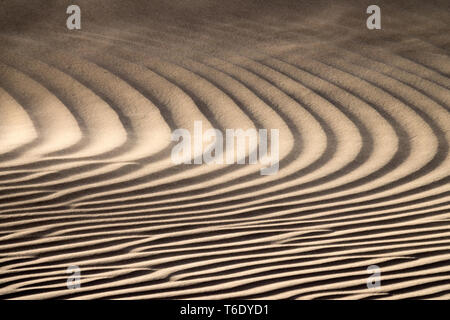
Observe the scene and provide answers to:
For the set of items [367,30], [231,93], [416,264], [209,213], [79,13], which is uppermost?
[79,13]

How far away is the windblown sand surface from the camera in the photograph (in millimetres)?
3584

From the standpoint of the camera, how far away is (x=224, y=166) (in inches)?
189

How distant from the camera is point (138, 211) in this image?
4.13m

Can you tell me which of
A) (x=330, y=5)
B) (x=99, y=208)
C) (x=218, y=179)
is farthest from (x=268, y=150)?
(x=330, y=5)

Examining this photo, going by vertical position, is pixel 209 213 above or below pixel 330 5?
below

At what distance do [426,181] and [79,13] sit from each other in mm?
5643

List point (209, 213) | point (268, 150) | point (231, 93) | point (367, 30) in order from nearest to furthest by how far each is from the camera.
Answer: point (209, 213) → point (268, 150) → point (231, 93) → point (367, 30)

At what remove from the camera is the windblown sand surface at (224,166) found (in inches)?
141

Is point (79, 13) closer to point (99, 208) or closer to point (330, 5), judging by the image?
point (330, 5)

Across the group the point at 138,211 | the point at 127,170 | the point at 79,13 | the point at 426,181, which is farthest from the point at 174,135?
the point at 79,13

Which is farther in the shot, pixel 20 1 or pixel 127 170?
pixel 20 1
